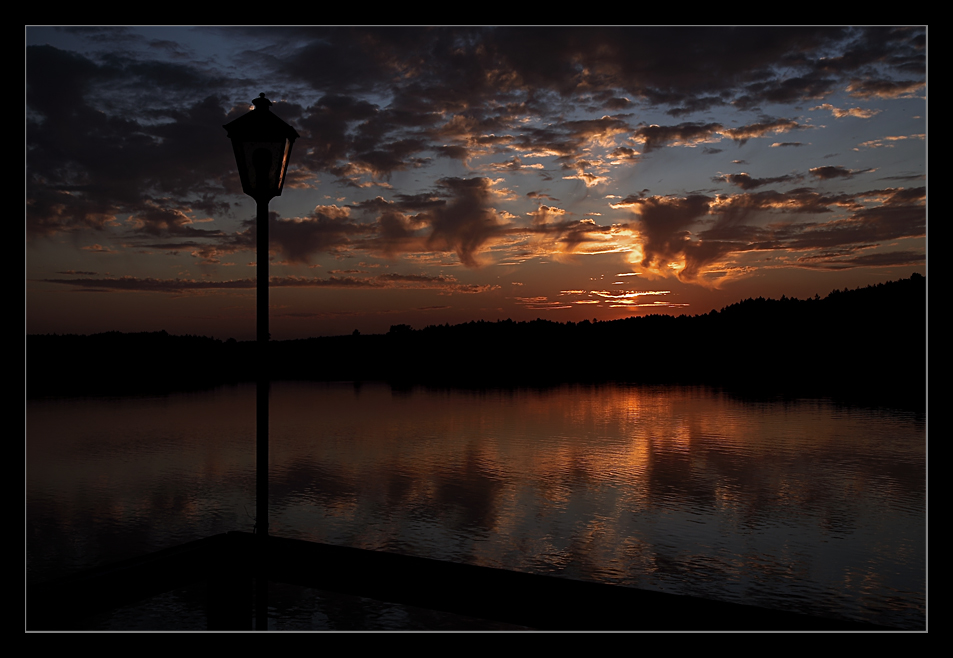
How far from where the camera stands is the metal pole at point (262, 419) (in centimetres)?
512

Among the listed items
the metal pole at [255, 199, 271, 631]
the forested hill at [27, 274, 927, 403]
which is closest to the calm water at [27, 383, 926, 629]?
the metal pole at [255, 199, 271, 631]

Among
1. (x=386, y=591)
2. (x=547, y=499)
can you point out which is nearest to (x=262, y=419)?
(x=386, y=591)

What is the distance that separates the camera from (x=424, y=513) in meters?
14.5

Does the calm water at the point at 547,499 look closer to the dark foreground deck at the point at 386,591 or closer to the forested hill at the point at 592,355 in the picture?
the dark foreground deck at the point at 386,591

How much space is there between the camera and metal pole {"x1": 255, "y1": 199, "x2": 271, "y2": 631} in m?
5.12

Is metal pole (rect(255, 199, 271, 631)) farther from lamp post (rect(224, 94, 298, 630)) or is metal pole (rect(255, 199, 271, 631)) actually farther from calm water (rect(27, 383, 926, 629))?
calm water (rect(27, 383, 926, 629))

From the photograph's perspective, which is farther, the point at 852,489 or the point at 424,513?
the point at 852,489

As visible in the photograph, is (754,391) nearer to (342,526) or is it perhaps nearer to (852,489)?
(852,489)

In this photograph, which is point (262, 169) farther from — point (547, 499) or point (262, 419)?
point (547, 499)

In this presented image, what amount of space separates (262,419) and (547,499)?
10.9m

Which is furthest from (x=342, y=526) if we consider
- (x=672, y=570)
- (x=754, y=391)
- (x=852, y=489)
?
(x=754, y=391)

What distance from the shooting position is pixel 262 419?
18.6ft

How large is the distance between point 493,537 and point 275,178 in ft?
28.6
